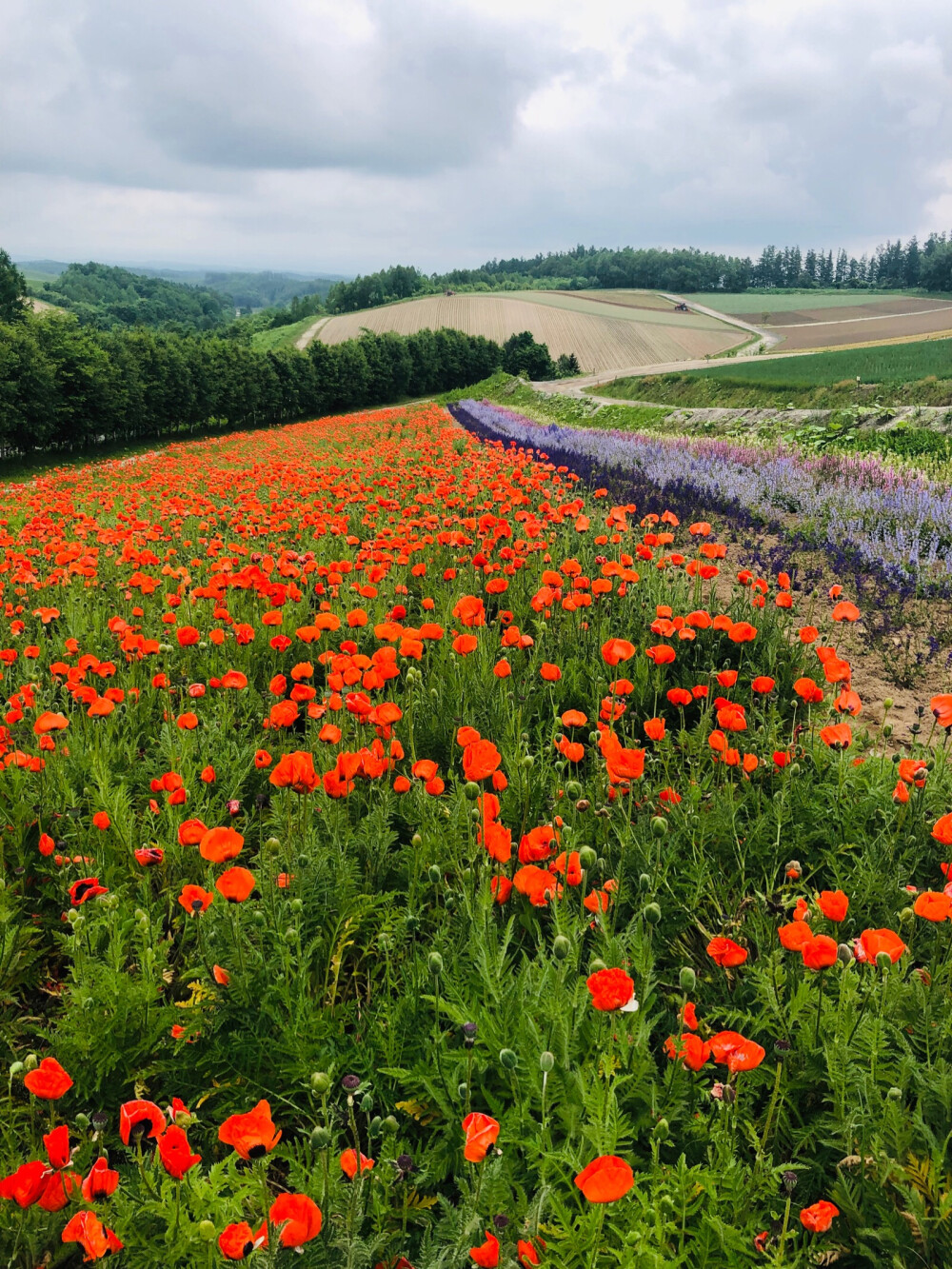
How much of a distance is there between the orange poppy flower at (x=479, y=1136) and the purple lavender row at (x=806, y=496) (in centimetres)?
562

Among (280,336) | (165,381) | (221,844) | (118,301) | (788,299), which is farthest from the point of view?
(118,301)

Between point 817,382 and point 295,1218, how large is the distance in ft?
114

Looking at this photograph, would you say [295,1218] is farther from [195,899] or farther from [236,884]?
[195,899]

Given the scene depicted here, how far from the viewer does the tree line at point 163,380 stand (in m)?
27.9

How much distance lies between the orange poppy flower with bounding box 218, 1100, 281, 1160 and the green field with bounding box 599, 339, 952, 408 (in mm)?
26011

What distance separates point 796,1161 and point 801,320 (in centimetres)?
9584

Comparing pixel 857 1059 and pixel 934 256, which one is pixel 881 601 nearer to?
pixel 857 1059

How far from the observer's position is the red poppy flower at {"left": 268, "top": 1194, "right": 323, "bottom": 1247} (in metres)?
1.13

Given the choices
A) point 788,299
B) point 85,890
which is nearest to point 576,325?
point 788,299

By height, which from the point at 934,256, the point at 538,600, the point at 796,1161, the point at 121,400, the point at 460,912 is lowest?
the point at 796,1161

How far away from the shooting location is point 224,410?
142 ft

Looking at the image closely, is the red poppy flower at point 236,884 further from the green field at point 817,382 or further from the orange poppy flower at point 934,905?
the green field at point 817,382

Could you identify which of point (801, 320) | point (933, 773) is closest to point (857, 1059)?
point (933, 773)

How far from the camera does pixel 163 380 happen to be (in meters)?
36.9
